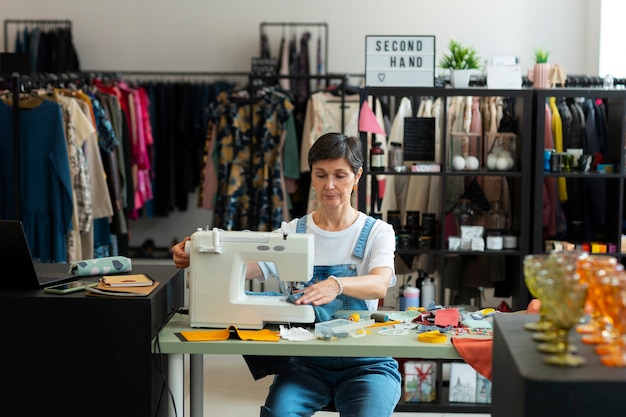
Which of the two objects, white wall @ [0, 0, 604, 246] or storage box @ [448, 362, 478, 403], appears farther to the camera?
white wall @ [0, 0, 604, 246]

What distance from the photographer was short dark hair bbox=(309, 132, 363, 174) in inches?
130

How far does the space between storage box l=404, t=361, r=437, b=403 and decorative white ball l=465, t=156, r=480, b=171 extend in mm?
1123

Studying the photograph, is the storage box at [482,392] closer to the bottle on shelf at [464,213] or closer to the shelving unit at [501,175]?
the shelving unit at [501,175]

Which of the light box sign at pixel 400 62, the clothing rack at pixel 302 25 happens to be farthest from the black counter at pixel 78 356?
the clothing rack at pixel 302 25

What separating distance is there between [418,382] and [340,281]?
184 cm

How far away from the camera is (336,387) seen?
119 inches

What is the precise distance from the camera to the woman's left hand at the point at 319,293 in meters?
2.95

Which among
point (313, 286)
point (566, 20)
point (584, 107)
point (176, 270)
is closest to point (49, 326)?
point (176, 270)

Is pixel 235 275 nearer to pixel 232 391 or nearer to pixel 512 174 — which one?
pixel 232 391

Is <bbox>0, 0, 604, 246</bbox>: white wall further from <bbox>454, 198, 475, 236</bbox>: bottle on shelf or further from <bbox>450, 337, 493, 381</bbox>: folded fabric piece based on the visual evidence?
<bbox>450, 337, 493, 381</bbox>: folded fabric piece

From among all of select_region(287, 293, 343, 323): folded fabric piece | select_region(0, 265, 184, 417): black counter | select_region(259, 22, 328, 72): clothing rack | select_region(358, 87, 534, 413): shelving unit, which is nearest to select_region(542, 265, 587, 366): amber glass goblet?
select_region(287, 293, 343, 323): folded fabric piece

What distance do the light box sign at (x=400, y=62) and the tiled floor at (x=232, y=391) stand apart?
1.72 meters

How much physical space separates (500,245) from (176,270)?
229cm

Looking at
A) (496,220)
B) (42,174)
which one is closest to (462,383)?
(496,220)
